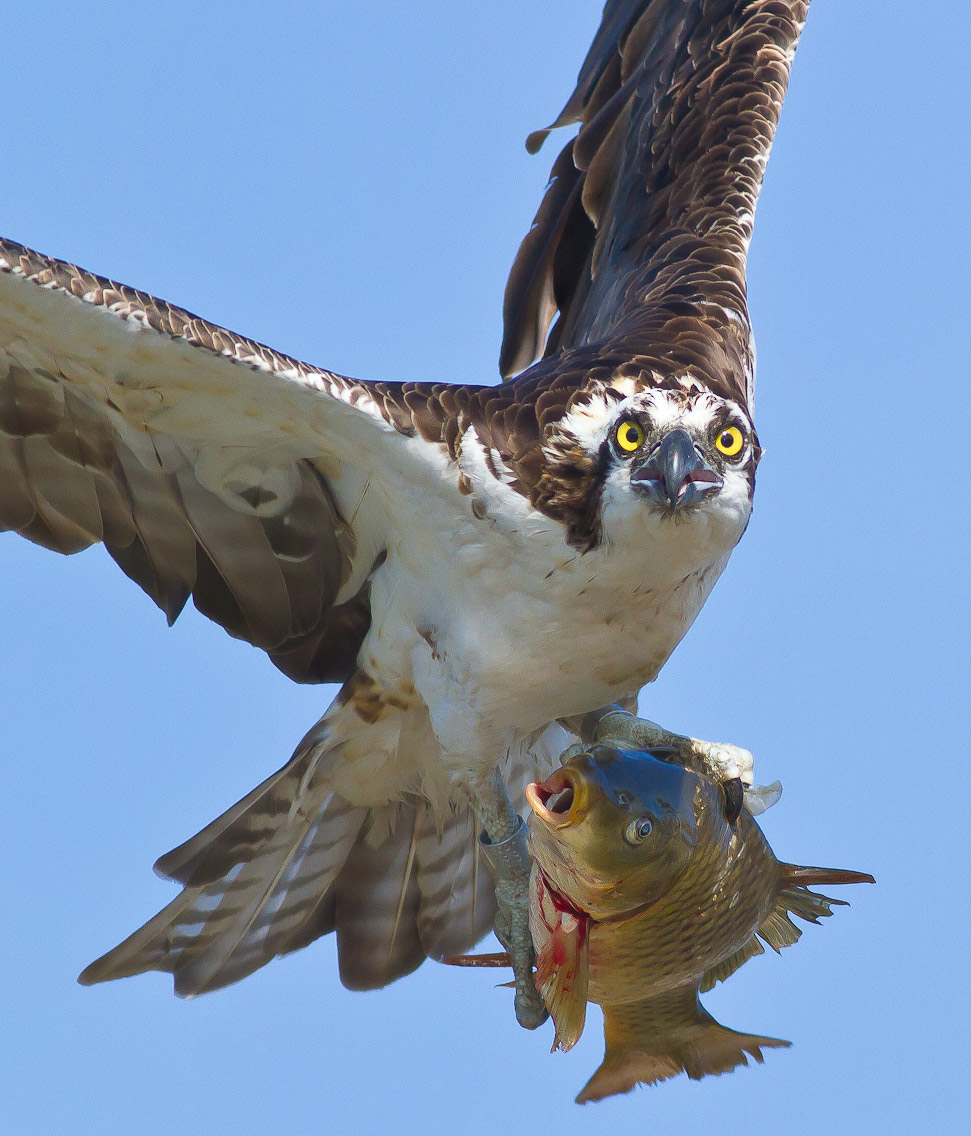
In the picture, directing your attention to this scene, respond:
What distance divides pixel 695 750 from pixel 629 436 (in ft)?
3.51

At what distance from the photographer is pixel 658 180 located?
7.77 meters

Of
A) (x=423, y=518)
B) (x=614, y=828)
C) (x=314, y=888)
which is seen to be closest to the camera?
(x=614, y=828)

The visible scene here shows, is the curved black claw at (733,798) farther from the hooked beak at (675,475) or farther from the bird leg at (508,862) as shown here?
the bird leg at (508,862)

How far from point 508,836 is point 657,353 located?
6.31 feet

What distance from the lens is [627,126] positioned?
8.20 m

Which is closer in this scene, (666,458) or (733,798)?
(733,798)

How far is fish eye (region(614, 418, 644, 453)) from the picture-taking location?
549 cm

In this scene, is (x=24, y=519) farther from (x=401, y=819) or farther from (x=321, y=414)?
(x=401, y=819)

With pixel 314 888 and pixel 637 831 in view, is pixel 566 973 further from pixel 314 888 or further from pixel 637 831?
pixel 314 888

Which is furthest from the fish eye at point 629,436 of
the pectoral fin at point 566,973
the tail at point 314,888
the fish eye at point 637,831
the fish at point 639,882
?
the tail at point 314,888

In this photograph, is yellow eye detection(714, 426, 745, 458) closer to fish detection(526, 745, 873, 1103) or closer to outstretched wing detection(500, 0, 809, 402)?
outstretched wing detection(500, 0, 809, 402)

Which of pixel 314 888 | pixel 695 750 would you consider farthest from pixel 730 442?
pixel 314 888

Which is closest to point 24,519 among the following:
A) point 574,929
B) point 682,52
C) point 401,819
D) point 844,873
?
point 401,819

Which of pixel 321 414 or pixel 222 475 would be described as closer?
pixel 321 414
